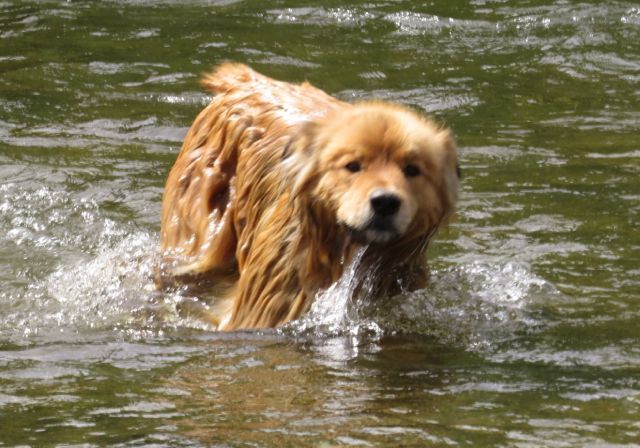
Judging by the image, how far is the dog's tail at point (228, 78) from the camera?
8.58m

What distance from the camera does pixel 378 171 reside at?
22.2 feet

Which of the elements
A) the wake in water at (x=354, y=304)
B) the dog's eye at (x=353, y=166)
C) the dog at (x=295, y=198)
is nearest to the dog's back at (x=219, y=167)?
the dog at (x=295, y=198)

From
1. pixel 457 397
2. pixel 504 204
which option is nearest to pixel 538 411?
pixel 457 397

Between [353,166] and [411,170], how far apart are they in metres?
0.28

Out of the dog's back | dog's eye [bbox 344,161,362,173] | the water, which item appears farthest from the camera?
the dog's back

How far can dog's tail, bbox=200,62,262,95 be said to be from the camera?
858 centimetres

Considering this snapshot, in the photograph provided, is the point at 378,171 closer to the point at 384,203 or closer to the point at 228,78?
the point at 384,203

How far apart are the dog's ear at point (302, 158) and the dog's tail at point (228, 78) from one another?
136 cm

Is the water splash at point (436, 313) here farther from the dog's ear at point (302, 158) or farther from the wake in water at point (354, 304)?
the dog's ear at point (302, 158)

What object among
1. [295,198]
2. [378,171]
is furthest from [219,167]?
[378,171]

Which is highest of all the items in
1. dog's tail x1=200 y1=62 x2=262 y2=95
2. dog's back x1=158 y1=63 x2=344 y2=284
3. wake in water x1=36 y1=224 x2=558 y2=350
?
dog's tail x1=200 y1=62 x2=262 y2=95

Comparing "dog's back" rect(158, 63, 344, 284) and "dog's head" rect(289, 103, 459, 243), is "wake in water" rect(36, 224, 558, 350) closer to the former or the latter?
"dog's back" rect(158, 63, 344, 284)

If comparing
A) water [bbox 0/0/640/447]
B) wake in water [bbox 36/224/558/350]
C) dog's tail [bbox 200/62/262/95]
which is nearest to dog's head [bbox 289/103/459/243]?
wake in water [bbox 36/224/558/350]

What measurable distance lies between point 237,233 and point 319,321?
114cm
